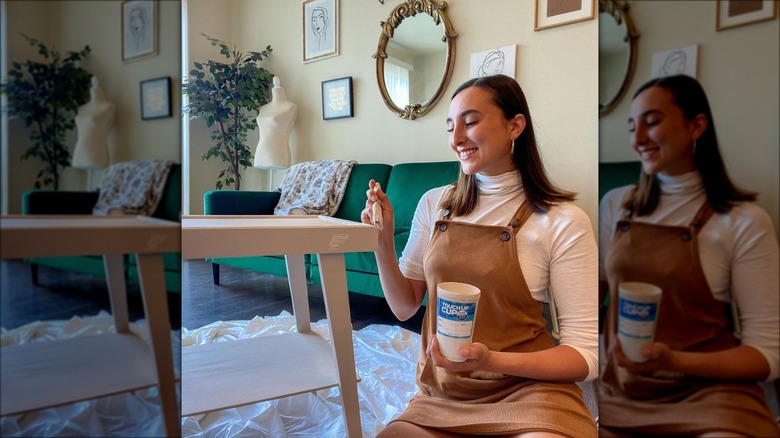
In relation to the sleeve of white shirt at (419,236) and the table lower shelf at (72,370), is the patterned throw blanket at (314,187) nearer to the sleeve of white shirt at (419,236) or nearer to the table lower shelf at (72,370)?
the sleeve of white shirt at (419,236)

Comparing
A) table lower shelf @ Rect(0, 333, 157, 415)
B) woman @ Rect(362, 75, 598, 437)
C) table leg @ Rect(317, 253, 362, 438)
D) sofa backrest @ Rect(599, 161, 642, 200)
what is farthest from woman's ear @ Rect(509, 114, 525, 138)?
table lower shelf @ Rect(0, 333, 157, 415)

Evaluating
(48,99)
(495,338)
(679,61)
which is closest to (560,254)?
(495,338)

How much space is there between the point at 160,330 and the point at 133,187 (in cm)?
11

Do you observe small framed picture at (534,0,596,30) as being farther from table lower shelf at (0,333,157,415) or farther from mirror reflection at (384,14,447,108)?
table lower shelf at (0,333,157,415)

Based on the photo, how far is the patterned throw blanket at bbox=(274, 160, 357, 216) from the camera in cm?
71

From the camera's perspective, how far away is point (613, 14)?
220 mm

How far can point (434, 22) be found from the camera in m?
0.68

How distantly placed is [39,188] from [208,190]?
1.35 feet

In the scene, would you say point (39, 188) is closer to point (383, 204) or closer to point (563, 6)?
point (383, 204)

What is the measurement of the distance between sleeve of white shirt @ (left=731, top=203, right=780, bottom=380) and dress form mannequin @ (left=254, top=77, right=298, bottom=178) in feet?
2.02

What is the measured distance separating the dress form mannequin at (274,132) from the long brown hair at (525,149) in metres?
0.27

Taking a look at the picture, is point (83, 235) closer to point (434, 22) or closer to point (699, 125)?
point (699, 125)

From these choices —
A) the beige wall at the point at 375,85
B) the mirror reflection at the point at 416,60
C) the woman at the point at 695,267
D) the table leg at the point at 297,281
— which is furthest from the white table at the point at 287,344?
the woman at the point at 695,267

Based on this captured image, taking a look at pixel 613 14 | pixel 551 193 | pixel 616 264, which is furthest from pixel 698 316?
pixel 551 193
